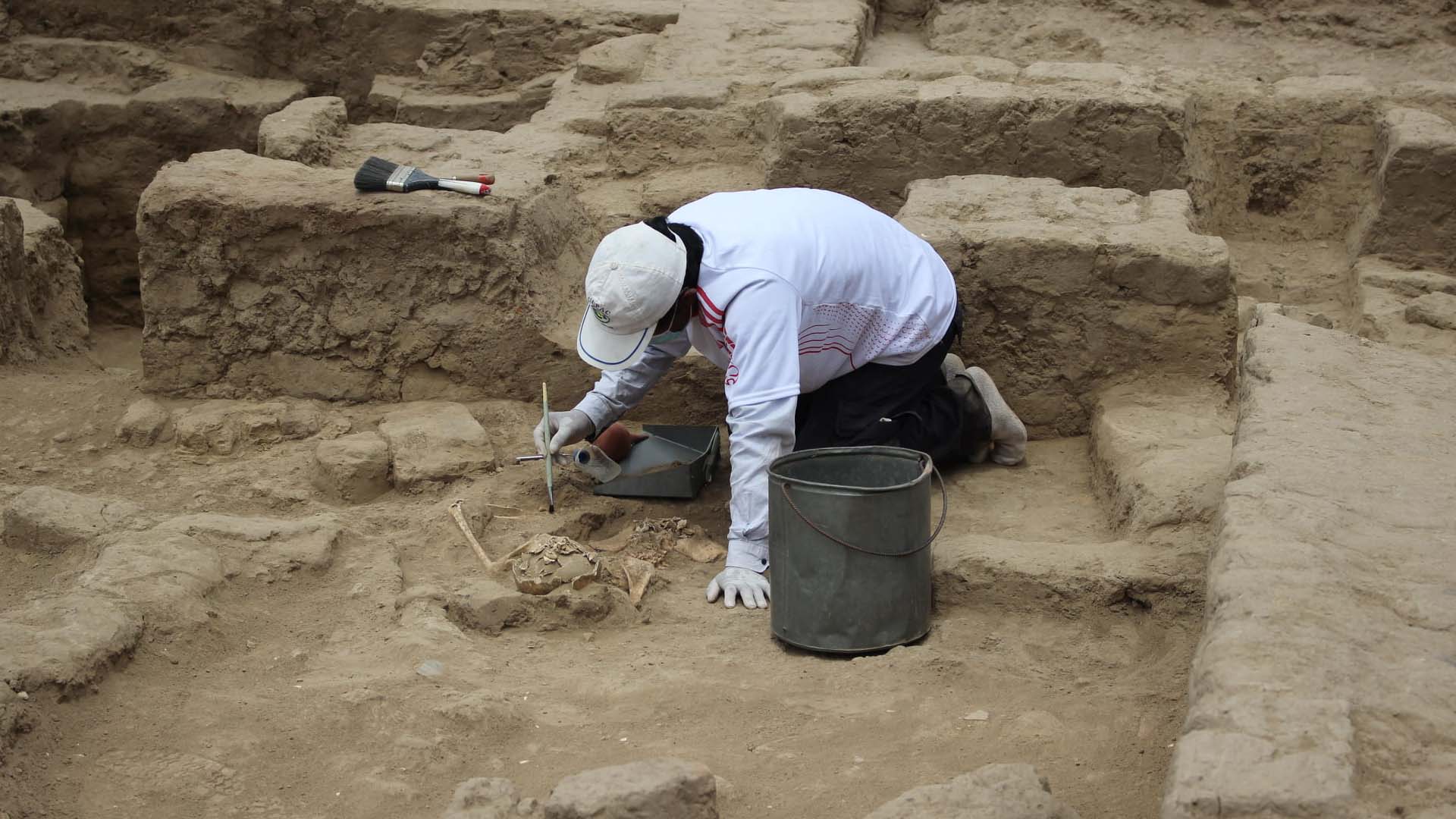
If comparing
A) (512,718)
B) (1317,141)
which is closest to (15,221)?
(512,718)

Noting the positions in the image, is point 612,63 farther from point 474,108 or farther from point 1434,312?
point 1434,312

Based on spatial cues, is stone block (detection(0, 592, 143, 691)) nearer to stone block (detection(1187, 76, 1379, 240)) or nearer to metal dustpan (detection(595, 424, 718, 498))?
metal dustpan (detection(595, 424, 718, 498))

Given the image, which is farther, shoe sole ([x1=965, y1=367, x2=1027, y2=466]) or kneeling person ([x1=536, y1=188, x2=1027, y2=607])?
shoe sole ([x1=965, y1=367, x2=1027, y2=466])

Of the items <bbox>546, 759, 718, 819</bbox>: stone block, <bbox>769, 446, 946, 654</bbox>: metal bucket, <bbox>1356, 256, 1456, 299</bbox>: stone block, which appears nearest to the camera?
<bbox>546, 759, 718, 819</bbox>: stone block

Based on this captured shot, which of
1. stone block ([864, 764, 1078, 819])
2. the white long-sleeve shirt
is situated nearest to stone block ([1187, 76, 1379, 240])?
the white long-sleeve shirt

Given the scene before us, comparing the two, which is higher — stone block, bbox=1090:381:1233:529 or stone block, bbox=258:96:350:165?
stone block, bbox=258:96:350:165

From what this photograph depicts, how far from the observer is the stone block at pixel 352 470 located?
4.38 metres

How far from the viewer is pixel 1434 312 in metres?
5.04

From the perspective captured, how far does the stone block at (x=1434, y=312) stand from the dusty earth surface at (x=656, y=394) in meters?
0.02

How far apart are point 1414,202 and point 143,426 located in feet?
15.9

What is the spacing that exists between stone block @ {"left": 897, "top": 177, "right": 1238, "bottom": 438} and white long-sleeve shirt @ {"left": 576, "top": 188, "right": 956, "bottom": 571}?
1.16 feet

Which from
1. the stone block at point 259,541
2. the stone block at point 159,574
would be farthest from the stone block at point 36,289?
the stone block at point 159,574

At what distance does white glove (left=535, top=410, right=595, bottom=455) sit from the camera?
14.1 feet

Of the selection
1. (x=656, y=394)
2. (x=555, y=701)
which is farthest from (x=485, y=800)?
(x=656, y=394)
